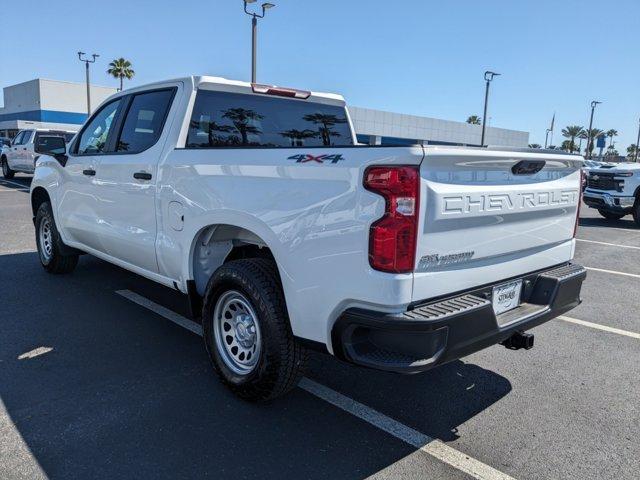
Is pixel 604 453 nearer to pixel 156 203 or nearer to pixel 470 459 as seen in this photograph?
pixel 470 459

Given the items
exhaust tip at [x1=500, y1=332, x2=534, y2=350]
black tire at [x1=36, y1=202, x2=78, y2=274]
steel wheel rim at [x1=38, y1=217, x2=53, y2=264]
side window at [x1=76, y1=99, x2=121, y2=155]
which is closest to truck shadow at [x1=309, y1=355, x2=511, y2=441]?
exhaust tip at [x1=500, y1=332, x2=534, y2=350]

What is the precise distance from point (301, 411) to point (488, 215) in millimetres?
1624

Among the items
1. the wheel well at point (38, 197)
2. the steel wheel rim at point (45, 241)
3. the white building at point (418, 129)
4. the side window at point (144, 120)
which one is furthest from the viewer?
the white building at point (418, 129)

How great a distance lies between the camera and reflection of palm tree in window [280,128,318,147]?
4.36 meters

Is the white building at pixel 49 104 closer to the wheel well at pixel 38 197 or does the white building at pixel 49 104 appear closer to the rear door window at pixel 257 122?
the wheel well at pixel 38 197

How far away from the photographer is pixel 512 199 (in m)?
2.86

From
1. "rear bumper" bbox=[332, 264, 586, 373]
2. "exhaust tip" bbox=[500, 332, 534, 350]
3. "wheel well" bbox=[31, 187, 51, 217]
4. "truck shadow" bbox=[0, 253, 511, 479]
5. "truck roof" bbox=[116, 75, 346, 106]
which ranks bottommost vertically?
"truck shadow" bbox=[0, 253, 511, 479]

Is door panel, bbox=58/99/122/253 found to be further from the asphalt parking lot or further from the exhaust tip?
the exhaust tip

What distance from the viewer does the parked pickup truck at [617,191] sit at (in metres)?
12.4

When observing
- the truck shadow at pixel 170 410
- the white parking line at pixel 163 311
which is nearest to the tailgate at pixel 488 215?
the truck shadow at pixel 170 410

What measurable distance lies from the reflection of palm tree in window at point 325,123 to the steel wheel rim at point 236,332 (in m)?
1.92

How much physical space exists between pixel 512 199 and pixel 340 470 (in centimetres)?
171

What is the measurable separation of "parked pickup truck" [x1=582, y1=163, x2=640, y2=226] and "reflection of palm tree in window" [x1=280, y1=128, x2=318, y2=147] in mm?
10720

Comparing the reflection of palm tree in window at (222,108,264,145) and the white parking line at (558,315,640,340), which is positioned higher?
the reflection of palm tree in window at (222,108,264,145)
